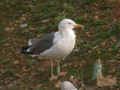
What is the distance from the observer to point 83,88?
473 centimetres

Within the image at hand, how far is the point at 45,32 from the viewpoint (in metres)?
7.46

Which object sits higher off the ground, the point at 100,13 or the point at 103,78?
the point at 100,13

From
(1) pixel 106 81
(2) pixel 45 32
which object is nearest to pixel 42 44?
(1) pixel 106 81

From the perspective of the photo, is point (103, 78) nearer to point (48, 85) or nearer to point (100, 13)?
point (48, 85)

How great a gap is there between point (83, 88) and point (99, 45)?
5.92ft

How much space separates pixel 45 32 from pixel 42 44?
6.11ft

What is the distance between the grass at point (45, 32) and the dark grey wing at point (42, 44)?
41 cm

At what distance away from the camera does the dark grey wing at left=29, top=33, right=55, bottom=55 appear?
17.9 ft

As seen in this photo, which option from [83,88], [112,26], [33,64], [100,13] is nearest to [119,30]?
[112,26]

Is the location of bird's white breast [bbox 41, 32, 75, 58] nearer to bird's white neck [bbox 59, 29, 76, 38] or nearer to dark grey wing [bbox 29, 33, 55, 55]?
bird's white neck [bbox 59, 29, 76, 38]

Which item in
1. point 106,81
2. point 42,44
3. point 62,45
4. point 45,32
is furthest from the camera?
point 45,32

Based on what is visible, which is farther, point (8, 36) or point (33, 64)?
point (8, 36)

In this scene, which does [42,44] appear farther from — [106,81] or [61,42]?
[106,81]

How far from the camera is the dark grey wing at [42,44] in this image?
214 inches
